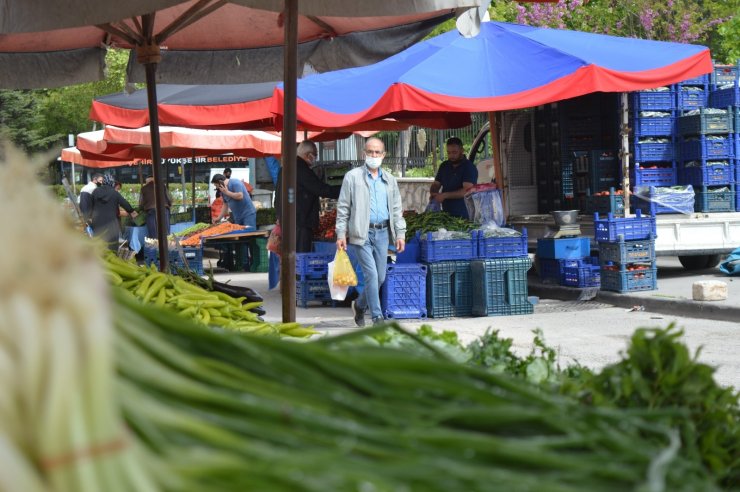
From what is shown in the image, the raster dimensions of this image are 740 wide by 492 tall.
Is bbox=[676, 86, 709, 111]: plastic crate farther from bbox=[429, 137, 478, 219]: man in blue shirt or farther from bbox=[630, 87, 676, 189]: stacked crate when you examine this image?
bbox=[429, 137, 478, 219]: man in blue shirt

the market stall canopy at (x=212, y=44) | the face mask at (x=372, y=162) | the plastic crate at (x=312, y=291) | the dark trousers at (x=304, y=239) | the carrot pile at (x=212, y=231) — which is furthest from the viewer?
the carrot pile at (x=212, y=231)

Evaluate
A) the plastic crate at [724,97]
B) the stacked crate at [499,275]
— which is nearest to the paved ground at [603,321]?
the stacked crate at [499,275]

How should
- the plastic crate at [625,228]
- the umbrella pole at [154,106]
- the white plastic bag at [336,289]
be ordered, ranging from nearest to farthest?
1. the umbrella pole at [154,106]
2. the white plastic bag at [336,289]
3. the plastic crate at [625,228]

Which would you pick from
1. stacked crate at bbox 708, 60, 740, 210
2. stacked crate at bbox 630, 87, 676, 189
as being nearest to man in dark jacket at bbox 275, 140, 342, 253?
stacked crate at bbox 630, 87, 676, 189

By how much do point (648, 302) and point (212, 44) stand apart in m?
6.70

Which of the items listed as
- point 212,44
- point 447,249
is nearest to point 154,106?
point 212,44

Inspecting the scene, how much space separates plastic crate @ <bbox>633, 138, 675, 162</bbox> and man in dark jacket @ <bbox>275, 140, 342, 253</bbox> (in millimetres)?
4540

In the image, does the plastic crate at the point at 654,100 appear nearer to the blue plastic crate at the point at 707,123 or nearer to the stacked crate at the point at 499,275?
the blue plastic crate at the point at 707,123

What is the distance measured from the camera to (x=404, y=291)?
1230cm

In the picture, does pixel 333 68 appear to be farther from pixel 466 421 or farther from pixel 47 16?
pixel 466 421

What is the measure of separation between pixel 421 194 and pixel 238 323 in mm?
21927

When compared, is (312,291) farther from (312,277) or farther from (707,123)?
(707,123)

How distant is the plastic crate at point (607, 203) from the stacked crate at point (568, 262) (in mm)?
548

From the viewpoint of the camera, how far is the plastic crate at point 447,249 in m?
12.4
